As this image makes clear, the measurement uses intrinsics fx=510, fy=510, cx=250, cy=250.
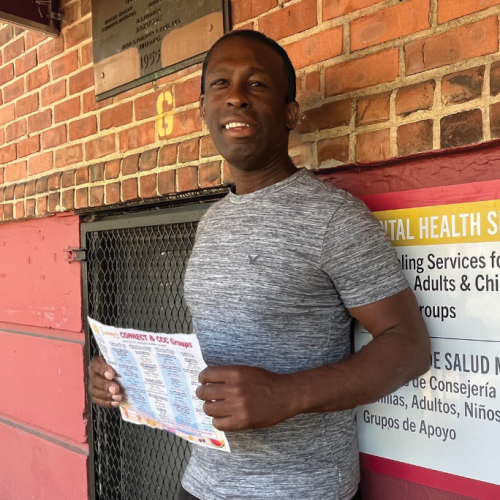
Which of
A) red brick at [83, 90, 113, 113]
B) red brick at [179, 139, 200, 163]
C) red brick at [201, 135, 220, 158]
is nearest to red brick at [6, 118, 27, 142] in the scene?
red brick at [83, 90, 113, 113]

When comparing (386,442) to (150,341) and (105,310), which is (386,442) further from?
(105,310)

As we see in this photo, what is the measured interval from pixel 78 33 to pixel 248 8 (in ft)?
3.68

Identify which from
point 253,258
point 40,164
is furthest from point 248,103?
point 40,164

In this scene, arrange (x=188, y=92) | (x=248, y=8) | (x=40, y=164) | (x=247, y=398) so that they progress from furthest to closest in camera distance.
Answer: (x=40, y=164), (x=188, y=92), (x=248, y=8), (x=247, y=398)

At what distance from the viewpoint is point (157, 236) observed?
7.63ft

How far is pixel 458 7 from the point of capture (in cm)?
128

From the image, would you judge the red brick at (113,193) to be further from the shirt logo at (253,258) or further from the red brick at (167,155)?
the shirt logo at (253,258)

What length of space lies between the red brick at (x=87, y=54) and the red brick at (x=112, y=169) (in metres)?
0.52

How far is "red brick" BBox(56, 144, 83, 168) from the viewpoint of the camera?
2.50m

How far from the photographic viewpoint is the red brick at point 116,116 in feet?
7.39

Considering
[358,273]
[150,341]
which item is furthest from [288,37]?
[150,341]

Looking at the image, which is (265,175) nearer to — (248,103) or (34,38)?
(248,103)

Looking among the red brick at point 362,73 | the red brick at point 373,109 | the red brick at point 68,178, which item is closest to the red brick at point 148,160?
the red brick at point 68,178

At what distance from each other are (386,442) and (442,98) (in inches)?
37.9
